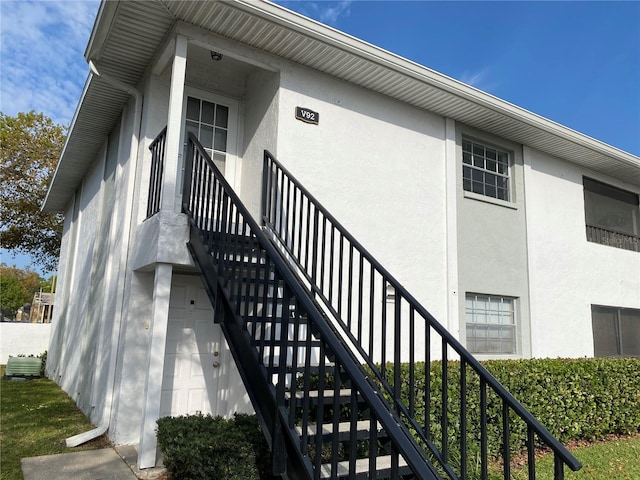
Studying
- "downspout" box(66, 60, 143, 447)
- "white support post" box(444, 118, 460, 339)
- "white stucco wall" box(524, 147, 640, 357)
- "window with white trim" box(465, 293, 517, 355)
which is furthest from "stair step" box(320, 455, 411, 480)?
"white stucco wall" box(524, 147, 640, 357)

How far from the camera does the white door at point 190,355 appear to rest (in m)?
6.04

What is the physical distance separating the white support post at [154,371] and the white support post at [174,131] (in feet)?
2.56

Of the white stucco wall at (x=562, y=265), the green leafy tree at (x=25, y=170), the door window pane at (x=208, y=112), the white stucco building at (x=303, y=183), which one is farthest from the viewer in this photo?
the green leafy tree at (x=25, y=170)

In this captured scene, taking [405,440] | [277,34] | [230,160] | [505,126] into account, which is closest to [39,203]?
[230,160]

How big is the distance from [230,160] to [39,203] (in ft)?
44.8

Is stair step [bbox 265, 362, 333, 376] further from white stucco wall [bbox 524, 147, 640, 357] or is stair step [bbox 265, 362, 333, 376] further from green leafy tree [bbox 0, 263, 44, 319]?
green leafy tree [bbox 0, 263, 44, 319]

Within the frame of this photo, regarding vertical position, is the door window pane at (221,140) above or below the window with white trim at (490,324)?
above

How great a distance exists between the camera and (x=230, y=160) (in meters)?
6.73

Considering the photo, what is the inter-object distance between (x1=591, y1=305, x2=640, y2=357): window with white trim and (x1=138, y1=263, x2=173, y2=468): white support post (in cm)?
832

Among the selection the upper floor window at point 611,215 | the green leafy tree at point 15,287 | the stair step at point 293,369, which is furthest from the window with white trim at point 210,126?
the green leafy tree at point 15,287

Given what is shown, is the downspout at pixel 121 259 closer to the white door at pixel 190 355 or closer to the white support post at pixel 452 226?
the white door at pixel 190 355

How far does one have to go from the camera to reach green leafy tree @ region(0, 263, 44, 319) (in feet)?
132

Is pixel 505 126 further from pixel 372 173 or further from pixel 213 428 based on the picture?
pixel 213 428

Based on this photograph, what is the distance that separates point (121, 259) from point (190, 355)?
1596 mm
